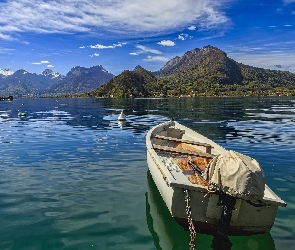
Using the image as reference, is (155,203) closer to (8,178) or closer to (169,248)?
(169,248)

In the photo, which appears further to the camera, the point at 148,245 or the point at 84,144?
the point at 84,144

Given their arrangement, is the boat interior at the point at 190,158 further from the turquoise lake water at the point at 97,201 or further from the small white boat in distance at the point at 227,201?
the small white boat in distance at the point at 227,201

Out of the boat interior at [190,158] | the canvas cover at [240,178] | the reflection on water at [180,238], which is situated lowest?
the reflection on water at [180,238]

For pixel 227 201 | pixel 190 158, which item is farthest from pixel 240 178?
pixel 190 158

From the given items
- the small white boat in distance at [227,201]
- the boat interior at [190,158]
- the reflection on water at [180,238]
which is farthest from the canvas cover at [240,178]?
the boat interior at [190,158]

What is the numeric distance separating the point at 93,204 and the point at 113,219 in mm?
1987

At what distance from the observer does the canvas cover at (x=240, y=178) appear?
8.40 metres

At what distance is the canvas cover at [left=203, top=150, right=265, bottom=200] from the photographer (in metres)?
8.40

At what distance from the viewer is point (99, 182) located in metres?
16.7

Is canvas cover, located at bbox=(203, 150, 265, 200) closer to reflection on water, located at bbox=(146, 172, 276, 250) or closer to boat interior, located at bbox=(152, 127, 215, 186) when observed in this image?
reflection on water, located at bbox=(146, 172, 276, 250)

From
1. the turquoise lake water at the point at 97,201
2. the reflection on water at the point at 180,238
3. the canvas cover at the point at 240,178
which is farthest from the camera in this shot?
the turquoise lake water at the point at 97,201

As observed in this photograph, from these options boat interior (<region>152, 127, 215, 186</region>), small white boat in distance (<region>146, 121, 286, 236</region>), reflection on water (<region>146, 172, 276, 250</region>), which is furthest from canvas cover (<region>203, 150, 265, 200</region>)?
boat interior (<region>152, 127, 215, 186</region>)

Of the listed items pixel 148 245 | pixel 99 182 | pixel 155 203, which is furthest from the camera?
pixel 99 182

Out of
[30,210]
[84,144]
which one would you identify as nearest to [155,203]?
[30,210]
